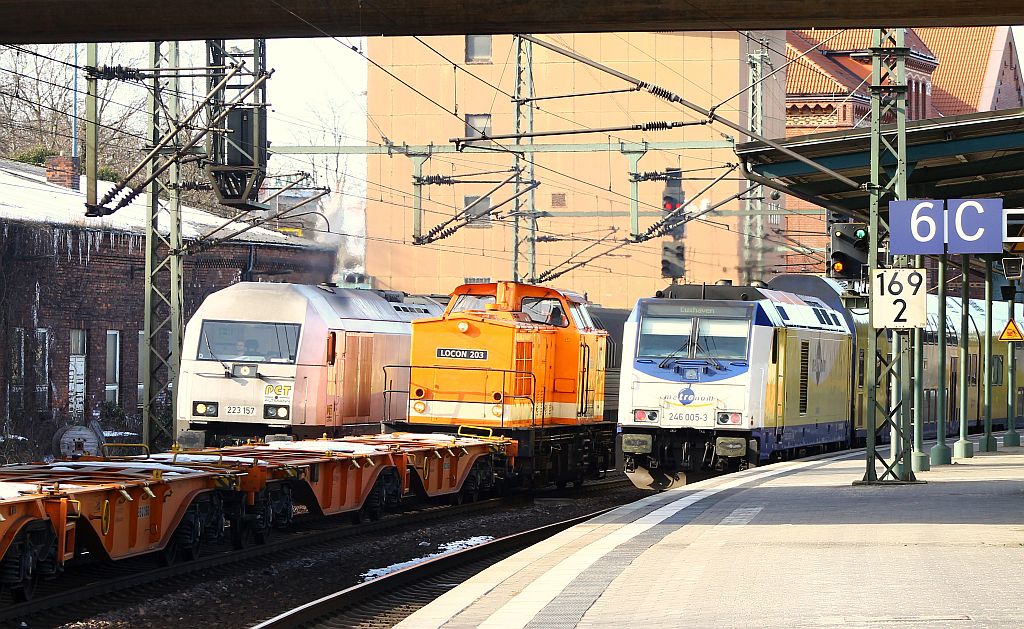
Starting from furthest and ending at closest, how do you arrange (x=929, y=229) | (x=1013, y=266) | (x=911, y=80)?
(x=911, y=80) < (x=1013, y=266) < (x=929, y=229)

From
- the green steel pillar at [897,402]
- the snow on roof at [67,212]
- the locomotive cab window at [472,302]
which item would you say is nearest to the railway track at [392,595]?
the green steel pillar at [897,402]

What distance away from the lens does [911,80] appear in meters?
83.4

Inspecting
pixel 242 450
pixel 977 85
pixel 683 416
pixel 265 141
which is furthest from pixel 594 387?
pixel 977 85

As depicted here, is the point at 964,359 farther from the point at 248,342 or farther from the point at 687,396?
the point at 248,342

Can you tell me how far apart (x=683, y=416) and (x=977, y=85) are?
75551mm

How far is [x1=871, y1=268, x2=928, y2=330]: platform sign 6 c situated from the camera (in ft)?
63.2

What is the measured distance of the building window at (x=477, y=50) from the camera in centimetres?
6719

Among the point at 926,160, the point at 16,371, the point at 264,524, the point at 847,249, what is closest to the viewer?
the point at 264,524

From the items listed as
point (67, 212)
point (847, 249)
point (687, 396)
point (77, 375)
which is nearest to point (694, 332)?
point (687, 396)

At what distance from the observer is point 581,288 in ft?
215

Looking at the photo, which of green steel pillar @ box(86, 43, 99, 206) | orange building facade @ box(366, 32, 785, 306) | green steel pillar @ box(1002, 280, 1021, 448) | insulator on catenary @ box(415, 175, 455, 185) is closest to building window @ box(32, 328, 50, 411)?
insulator on catenary @ box(415, 175, 455, 185)

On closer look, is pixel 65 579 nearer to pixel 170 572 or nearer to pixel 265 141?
pixel 170 572

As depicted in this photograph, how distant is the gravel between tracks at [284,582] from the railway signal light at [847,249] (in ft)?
18.5

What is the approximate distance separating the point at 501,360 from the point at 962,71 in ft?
255
